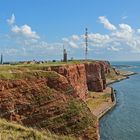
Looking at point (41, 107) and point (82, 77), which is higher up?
point (82, 77)

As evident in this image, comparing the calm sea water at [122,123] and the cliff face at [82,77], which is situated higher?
the cliff face at [82,77]

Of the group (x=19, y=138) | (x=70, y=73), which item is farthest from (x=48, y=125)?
(x=70, y=73)

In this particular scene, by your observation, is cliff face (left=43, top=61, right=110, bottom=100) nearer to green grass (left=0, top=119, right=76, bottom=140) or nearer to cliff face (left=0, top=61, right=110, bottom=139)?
cliff face (left=0, top=61, right=110, bottom=139)

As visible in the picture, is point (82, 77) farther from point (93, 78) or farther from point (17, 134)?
point (17, 134)

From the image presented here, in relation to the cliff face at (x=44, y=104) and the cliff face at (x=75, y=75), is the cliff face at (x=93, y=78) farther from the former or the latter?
the cliff face at (x=44, y=104)

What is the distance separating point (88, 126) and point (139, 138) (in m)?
13.4

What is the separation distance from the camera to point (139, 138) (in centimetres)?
5291

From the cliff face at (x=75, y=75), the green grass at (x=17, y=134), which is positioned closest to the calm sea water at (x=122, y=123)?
the cliff face at (x=75, y=75)

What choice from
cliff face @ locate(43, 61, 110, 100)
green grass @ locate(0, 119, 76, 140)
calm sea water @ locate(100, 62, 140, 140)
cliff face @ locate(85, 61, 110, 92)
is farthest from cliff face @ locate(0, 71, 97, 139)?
cliff face @ locate(85, 61, 110, 92)

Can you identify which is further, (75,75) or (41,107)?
(75,75)

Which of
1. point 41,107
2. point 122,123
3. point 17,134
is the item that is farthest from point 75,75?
point 17,134

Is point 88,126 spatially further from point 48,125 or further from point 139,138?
point 139,138

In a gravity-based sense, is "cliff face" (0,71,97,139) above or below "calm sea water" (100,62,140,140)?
above

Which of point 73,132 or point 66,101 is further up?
point 66,101
